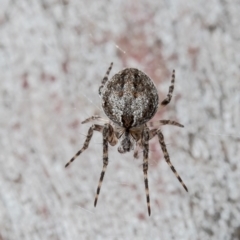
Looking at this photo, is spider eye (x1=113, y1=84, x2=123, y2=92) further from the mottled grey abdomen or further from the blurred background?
the blurred background

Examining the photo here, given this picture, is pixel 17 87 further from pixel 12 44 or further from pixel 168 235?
pixel 168 235

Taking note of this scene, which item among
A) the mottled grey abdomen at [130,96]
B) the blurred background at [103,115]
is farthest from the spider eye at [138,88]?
the blurred background at [103,115]

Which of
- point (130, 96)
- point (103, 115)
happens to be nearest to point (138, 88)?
point (130, 96)

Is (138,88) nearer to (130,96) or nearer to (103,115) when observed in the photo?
(130,96)

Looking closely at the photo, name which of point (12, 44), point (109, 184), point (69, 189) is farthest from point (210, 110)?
point (12, 44)

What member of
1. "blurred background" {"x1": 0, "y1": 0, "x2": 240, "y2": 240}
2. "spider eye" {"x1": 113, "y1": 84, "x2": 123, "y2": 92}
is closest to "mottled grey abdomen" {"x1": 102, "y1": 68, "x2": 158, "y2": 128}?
"spider eye" {"x1": 113, "y1": 84, "x2": 123, "y2": 92}
